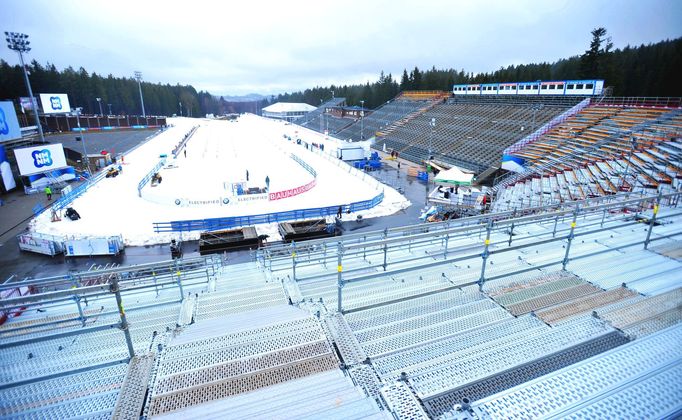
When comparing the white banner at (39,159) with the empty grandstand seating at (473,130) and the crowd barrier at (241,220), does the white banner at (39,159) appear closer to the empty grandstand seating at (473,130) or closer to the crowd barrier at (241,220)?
the crowd barrier at (241,220)

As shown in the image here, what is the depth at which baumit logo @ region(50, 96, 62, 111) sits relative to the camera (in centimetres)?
5316

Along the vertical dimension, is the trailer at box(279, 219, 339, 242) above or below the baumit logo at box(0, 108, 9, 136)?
below

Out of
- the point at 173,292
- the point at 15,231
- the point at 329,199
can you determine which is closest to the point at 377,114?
the point at 329,199

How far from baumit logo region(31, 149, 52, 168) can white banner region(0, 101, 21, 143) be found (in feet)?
12.4

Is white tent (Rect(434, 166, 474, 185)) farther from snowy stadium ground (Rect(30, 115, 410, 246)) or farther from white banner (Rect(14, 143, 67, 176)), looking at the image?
white banner (Rect(14, 143, 67, 176))

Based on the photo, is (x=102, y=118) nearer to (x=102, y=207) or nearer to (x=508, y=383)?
(x=102, y=207)

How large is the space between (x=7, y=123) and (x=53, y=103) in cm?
2965

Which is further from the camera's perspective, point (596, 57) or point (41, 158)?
point (596, 57)

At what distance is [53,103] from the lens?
53.4 m

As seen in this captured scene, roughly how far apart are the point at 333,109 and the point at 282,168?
62.2m

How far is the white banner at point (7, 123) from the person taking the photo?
2947 cm

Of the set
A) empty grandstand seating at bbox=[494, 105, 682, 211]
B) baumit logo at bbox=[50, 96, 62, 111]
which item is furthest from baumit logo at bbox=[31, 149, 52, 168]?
empty grandstand seating at bbox=[494, 105, 682, 211]

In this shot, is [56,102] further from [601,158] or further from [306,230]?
[601,158]

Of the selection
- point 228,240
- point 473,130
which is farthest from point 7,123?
point 473,130
